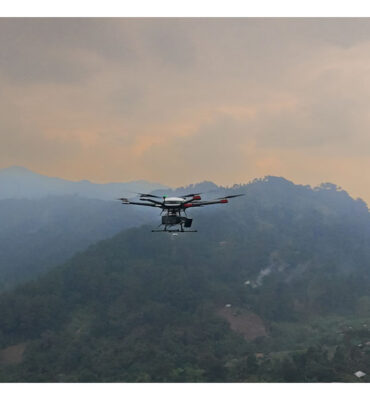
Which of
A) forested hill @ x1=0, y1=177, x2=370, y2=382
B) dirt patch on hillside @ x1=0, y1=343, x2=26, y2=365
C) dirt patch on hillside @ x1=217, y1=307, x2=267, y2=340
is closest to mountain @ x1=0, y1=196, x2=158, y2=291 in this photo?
forested hill @ x1=0, y1=177, x2=370, y2=382

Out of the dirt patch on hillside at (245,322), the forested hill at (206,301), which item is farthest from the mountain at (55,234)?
the dirt patch on hillside at (245,322)

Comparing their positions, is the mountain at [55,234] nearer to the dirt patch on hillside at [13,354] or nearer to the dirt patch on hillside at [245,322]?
the dirt patch on hillside at [13,354]

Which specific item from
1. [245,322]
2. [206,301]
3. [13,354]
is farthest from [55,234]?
[245,322]

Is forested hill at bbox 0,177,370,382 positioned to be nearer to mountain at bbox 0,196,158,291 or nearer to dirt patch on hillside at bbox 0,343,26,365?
dirt patch on hillside at bbox 0,343,26,365

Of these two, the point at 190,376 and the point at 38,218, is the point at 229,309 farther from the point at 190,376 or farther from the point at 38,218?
the point at 38,218

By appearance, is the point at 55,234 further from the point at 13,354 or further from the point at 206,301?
the point at 13,354
